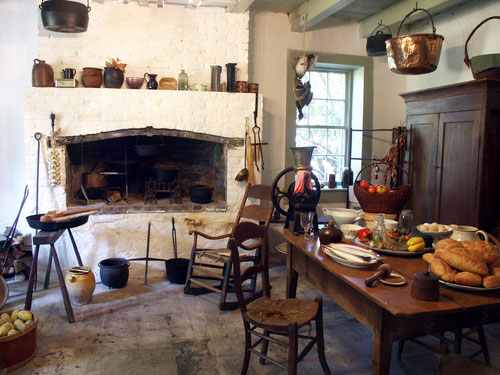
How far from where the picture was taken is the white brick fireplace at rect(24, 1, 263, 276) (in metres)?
4.30

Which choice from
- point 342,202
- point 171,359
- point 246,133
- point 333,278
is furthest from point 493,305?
point 342,202

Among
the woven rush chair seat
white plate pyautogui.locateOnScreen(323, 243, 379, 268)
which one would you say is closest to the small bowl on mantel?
the woven rush chair seat

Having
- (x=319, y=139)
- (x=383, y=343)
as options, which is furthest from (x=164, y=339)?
(x=319, y=139)

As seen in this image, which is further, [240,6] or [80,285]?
[240,6]

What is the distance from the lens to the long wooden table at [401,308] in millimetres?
1680

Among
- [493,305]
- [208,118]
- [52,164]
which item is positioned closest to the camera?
[493,305]

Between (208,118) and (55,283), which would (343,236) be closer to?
(208,118)

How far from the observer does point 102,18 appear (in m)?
4.39

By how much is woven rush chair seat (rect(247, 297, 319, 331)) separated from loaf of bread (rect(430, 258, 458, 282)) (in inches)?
28.2

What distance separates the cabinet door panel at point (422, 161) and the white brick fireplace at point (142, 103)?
1.70 meters

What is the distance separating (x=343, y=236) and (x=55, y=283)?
10.1 feet

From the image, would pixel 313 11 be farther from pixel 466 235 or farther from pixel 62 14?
pixel 466 235

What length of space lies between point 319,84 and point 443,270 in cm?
408

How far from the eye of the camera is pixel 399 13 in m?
4.83
